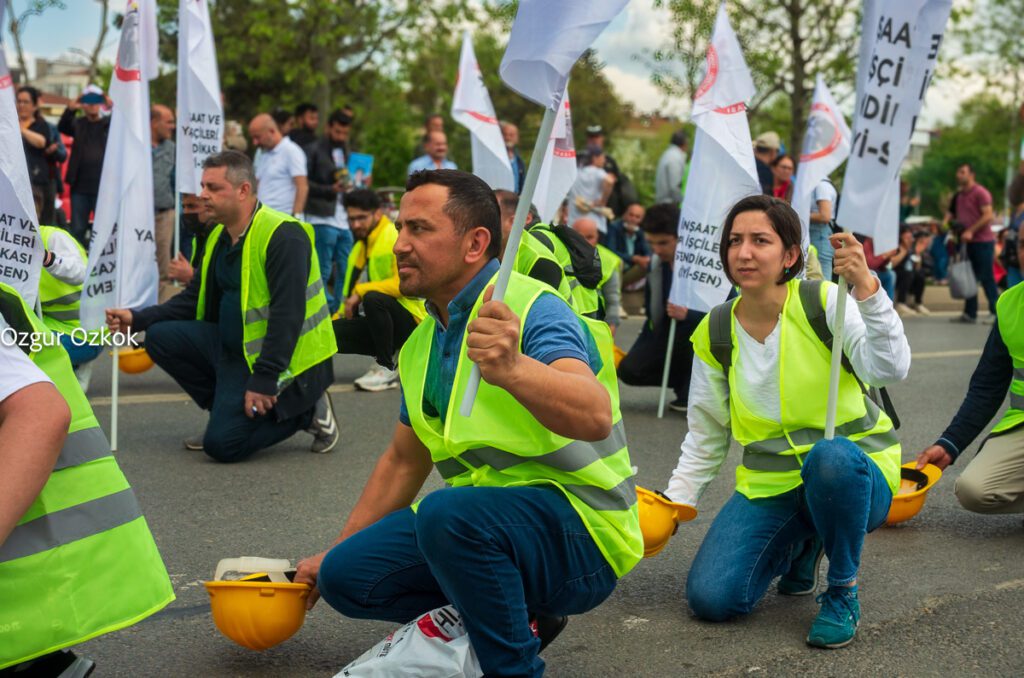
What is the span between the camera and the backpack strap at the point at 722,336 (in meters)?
4.29

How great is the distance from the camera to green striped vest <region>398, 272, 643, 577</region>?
3074 millimetres

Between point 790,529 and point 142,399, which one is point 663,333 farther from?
point 790,529

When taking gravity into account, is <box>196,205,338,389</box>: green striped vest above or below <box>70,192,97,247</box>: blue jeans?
above

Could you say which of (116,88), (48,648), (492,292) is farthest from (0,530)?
(116,88)

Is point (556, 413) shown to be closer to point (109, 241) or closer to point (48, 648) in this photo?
point (48, 648)

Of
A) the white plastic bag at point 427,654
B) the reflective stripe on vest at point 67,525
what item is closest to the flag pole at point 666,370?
the white plastic bag at point 427,654

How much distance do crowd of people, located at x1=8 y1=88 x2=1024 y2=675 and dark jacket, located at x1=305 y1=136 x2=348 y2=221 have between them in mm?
4468

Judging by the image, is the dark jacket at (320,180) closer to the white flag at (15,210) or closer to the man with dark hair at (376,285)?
the man with dark hair at (376,285)

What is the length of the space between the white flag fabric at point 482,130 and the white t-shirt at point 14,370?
692cm

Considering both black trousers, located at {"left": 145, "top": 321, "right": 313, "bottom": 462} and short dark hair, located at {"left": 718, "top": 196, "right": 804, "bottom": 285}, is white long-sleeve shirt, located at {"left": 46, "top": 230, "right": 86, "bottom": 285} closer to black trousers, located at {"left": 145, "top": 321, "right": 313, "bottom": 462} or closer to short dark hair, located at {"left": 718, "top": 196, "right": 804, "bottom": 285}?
black trousers, located at {"left": 145, "top": 321, "right": 313, "bottom": 462}

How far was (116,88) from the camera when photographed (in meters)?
7.32

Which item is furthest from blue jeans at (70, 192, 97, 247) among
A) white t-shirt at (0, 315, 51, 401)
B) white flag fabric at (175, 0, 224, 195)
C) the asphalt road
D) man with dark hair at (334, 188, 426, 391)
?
white t-shirt at (0, 315, 51, 401)

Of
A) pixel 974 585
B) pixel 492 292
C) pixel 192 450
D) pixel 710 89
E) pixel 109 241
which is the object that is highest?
pixel 710 89

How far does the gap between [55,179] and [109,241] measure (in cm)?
606
